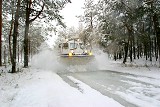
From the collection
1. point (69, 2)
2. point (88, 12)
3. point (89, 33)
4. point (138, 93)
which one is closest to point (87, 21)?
point (88, 12)

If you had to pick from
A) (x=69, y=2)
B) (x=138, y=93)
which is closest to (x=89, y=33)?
(x=69, y=2)

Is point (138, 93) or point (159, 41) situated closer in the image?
point (138, 93)

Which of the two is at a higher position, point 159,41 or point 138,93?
point 159,41

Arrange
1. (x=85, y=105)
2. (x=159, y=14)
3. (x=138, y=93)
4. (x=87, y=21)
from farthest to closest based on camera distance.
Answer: (x=87, y=21) < (x=159, y=14) < (x=138, y=93) < (x=85, y=105)

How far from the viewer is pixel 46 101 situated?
8750 mm

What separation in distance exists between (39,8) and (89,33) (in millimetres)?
18488

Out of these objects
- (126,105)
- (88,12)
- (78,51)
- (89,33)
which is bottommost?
(126,105)

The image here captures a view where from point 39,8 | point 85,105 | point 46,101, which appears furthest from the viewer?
point 39,8

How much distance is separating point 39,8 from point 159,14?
42.1 ft

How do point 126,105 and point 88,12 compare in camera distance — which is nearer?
point 126,105

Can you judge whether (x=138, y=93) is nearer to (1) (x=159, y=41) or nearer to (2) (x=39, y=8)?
(1) (x=159, y=41)

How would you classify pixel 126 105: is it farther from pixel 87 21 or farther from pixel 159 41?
pixel 87 21

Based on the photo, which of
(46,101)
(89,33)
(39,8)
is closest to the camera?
(46,101)

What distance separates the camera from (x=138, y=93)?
10.5 meters
